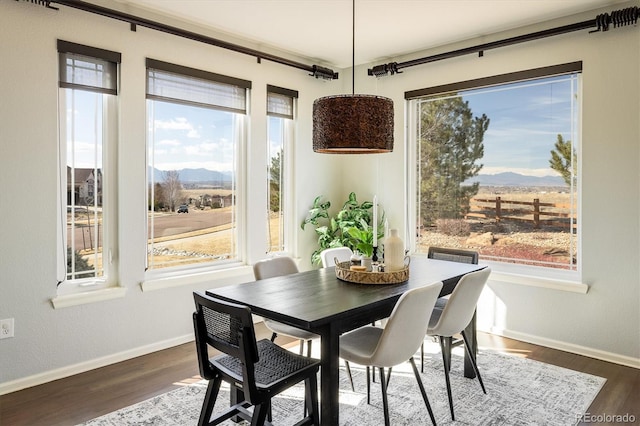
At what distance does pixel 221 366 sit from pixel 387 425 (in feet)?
2.87

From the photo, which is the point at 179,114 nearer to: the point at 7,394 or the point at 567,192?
the point at 7,394

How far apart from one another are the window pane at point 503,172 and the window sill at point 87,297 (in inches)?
111

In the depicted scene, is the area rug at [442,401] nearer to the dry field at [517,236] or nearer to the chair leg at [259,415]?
the chair leg at [259,415]

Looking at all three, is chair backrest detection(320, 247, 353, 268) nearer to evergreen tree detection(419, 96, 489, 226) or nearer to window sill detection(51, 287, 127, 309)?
evergreen tree detection(419, 96, 489, 226)

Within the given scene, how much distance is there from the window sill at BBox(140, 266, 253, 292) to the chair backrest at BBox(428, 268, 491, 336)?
2030 mm

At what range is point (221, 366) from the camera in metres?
2.06

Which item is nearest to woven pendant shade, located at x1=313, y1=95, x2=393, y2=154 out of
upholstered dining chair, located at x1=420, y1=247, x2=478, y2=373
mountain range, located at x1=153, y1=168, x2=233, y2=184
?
upholstered dining chair, located at x1=420, y1=247, x2=478, y2=373

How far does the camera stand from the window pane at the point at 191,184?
12.2 ft

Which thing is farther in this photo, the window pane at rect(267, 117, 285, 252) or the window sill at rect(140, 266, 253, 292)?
the window pane at rect(267, 117, 285, 252)

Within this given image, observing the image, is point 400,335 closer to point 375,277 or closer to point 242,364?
point 375,277

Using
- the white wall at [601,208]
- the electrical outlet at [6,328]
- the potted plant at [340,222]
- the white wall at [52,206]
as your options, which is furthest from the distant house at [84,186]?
the white wall at [601,208]

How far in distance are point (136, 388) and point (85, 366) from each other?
0.53 metres

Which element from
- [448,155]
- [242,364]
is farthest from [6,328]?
[448,155]

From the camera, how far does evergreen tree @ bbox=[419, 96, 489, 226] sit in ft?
14.1
